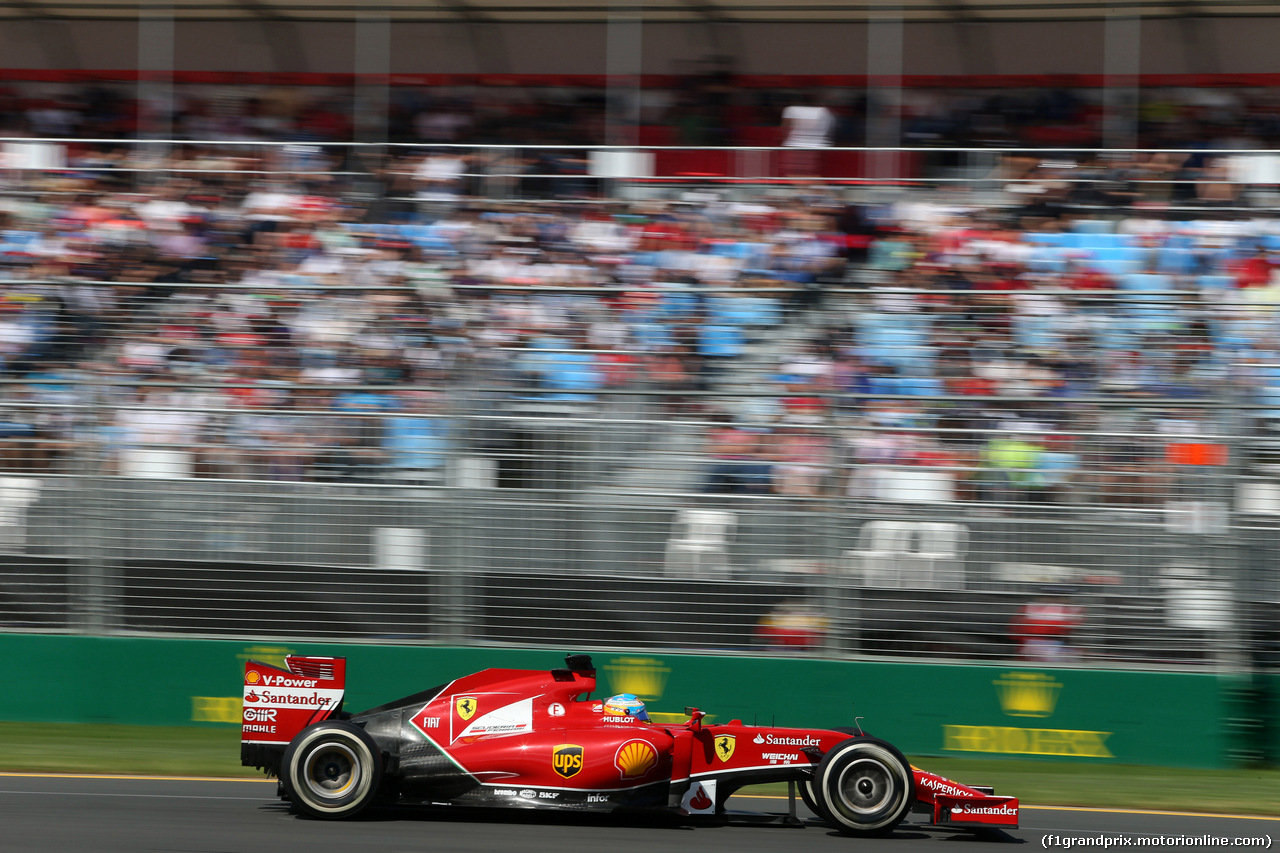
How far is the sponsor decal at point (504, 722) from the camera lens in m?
6.96

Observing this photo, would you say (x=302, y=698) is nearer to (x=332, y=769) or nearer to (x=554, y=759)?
(x=332, y=769)

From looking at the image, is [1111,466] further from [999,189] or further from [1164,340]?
[999,189]

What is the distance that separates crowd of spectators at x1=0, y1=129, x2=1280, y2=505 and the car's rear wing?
292cm

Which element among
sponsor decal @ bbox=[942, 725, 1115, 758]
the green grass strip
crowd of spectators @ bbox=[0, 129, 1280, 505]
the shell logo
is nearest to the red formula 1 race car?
the shell logo

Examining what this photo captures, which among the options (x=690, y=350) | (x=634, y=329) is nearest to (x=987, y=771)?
(x=690, y=350)

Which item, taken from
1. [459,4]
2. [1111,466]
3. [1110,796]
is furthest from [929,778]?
[459,4]

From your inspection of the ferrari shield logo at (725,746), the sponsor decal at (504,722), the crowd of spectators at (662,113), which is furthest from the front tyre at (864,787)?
the crowd of spectators at (662,113)

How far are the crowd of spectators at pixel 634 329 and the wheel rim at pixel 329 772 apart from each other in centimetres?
324

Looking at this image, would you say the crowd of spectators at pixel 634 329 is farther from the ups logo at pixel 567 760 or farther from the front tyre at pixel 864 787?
the ups logo at pixel 567 760

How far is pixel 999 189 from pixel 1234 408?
4.44m

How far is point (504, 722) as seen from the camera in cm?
698

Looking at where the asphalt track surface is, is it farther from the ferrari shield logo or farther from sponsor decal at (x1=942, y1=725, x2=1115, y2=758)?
sponsor decal at (x1=942, y1=725, x2=1115, y2=758)

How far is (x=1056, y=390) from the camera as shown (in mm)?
10383

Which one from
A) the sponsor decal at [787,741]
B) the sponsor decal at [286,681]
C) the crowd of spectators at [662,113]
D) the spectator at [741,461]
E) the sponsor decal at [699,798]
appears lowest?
the sponsor decal at [699,798]
